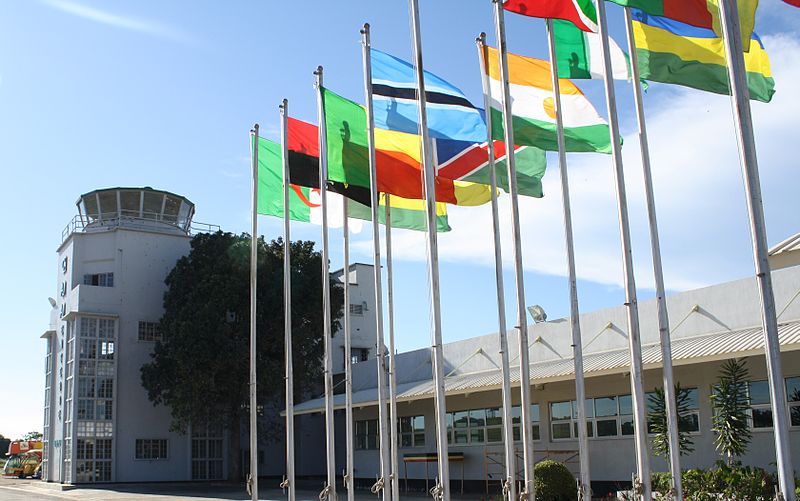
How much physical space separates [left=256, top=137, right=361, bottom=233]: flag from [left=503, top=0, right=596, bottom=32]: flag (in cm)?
815

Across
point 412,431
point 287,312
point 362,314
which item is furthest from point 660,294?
point 362,314

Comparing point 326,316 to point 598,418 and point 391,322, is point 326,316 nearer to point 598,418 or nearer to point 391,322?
point 391,322

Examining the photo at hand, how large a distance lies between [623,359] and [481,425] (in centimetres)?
1005

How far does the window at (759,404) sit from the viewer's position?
21766mm

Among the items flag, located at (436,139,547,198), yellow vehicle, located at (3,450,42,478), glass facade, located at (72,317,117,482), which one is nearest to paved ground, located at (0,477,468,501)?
glass facade, located at (72,317,117,482)

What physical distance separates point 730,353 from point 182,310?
31666 mm

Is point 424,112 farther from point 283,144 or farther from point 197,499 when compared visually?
point 197,499

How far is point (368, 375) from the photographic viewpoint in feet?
138

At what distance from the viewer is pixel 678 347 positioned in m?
A: 22.2

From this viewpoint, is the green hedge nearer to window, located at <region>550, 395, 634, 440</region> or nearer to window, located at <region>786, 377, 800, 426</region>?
window, located at <region>786, 377, 800, 426</region>

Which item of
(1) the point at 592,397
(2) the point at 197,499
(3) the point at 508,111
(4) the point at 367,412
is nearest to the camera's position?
(3) the point at 508,111

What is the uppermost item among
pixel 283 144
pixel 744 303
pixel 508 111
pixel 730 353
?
pixel 283 144

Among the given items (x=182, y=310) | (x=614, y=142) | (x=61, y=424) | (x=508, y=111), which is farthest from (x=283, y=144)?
(x=61, y=424)

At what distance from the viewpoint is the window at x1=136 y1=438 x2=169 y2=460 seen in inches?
1842
